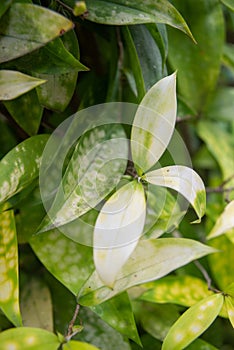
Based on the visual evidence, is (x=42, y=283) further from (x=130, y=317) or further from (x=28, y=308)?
(x=130, y=317)

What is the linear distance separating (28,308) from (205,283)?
8.3 inches

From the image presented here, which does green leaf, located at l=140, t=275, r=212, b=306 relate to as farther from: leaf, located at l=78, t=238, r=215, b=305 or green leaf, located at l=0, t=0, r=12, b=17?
green leaf, located at l=0, t=0, r=12, b=17

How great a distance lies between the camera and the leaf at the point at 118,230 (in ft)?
1.33

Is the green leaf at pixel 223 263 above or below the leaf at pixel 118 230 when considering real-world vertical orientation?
below

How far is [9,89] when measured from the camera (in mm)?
446

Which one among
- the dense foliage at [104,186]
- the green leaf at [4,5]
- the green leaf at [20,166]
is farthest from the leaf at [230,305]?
the green leaf at [4,5]

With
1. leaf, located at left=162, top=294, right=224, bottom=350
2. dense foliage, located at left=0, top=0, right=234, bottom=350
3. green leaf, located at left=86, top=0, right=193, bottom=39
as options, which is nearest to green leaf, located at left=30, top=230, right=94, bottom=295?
dense foliage, located at left=0, top=0, right=234, bottom=350

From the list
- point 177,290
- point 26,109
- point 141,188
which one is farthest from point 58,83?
point 177,290

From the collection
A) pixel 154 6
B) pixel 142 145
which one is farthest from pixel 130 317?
pixel 154 6

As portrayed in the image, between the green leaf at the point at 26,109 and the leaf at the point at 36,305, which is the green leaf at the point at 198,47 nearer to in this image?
the green leaf at the point at 26,109

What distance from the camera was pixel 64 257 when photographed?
0.56m

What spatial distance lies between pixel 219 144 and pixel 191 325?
0.40 meters

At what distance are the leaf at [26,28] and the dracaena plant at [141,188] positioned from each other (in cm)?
11

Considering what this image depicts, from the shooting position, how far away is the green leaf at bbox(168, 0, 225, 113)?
0.73 meters
